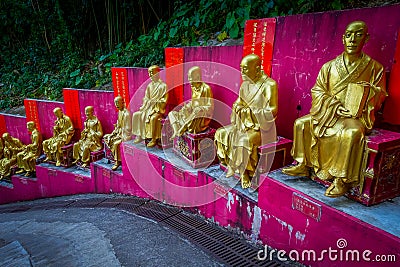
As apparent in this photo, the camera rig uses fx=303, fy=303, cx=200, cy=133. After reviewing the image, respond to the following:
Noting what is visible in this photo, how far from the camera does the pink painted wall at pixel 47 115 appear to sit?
7.84 meters

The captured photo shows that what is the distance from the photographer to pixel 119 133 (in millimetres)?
5848

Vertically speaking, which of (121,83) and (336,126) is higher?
(336,126)

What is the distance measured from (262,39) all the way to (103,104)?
165 inches

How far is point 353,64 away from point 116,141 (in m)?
4.27

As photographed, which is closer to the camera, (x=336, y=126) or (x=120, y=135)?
(x=336, y=126)

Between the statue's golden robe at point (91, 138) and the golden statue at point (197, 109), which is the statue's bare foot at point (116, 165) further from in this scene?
the golden statue at point (197, 109)

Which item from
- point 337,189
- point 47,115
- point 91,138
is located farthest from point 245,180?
point 47,115

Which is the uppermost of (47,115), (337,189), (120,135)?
(337,189)

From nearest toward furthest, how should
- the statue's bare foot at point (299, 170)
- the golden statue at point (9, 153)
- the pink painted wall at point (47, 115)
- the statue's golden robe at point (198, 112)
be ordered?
the statue's bare foot at point (299, 170) < the statue's golden robe at point (198, 112) < the pink painted wall at point (47, 115) < the golden statue at point (9, 153)

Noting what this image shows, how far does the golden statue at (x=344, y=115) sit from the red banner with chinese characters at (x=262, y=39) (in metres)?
1.10

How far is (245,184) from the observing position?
→ 3441 mm

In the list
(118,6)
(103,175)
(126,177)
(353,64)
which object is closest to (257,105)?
(353,64)

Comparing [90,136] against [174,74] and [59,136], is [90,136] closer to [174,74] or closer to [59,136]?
[59,136]

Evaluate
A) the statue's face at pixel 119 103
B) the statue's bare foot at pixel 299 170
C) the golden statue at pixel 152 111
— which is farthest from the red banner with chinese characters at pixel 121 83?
the statue's bare foot at pixel 299 170
